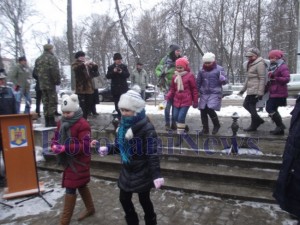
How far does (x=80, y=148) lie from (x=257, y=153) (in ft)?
10.4

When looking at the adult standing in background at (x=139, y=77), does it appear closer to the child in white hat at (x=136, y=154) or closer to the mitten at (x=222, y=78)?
the mitten at (x=222, y=78)

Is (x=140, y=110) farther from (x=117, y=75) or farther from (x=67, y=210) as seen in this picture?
(x=117, y=75)

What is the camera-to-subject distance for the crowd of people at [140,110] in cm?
321

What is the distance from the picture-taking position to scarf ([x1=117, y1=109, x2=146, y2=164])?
129 inches

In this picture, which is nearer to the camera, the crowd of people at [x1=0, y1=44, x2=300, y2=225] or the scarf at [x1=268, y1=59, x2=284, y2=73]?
the crowd of people at [x1=0, y1=44, x2=300, y2=225]

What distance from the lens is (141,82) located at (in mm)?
10977

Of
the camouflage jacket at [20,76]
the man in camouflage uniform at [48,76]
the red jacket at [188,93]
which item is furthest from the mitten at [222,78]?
the camouflage jacket at [20,76]

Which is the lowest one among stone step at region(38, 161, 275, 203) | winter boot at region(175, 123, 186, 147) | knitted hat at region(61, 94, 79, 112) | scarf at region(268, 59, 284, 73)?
stone step at region(38, 161, 275, 203)

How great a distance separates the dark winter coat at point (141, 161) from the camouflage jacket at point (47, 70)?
455cm

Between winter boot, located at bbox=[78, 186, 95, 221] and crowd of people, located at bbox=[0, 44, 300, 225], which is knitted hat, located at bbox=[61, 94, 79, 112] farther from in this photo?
winter boot, located at bbox=[78, 186, 95, 221]

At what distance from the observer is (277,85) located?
5.86 metres

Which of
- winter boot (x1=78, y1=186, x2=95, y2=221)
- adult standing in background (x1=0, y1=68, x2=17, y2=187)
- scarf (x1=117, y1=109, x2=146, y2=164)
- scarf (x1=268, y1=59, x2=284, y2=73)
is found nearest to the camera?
scarf (x1=117, y1=109, x2=146, y2=164)

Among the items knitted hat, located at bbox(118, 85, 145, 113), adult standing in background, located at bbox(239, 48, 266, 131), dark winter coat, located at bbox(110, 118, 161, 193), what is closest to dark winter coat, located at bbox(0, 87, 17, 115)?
knitted hat, located at bbox(118, 85, 145, 113)

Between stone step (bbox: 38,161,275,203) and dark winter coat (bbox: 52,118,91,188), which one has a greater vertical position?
dark winter coat (bbox: 52,118,91,188)
